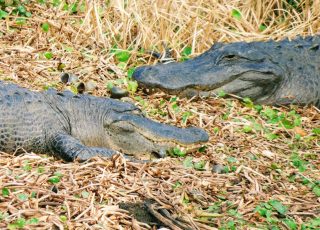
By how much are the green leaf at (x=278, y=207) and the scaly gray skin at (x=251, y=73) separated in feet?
9.16

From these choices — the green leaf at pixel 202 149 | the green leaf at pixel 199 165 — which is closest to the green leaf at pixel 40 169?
the green leaf at pixel 199 165

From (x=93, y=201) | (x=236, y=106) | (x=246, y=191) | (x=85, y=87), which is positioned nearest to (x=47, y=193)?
(x=93, y=201)

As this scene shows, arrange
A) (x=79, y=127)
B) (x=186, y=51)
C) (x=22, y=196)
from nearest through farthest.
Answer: (x=22, y=196)
(x=79, y=127)
(x=186, y=51)

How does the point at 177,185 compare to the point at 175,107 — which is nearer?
the point at 177,185

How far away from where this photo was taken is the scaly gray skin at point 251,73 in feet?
25.1

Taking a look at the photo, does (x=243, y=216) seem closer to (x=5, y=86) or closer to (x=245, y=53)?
(x=5, y=86)

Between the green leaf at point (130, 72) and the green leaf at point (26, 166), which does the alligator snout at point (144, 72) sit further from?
the green leaf at point (26, 166)

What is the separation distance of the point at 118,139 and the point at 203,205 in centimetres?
129

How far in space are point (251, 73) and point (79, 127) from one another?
284 cm

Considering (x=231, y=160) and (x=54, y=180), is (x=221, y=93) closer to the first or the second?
(x=231, y=160)

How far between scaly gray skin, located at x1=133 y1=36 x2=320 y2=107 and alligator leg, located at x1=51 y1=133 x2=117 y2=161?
2.08m

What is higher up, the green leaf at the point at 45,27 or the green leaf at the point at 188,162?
the green leaf at the point at 45,27

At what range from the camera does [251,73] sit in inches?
320

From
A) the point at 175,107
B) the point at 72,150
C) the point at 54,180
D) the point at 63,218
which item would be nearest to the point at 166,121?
the point at 175,107
